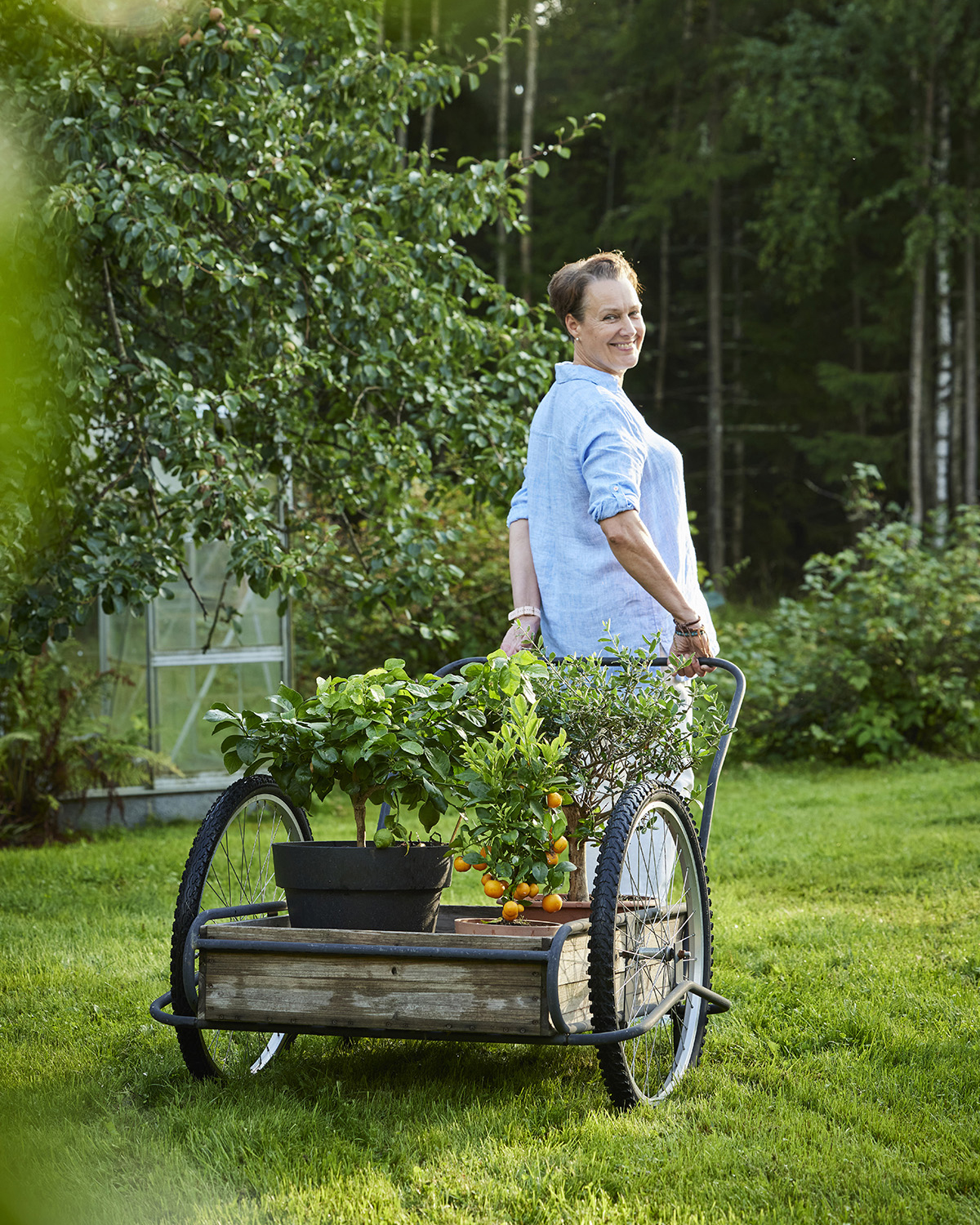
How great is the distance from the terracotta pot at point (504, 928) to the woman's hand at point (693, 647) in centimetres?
68

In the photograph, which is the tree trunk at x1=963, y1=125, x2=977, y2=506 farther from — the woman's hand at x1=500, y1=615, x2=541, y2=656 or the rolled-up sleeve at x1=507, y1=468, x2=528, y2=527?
the woman's hand at x1=500, y1=615, x2=541, y2=656

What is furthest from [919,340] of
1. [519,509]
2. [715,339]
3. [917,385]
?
[519,509]

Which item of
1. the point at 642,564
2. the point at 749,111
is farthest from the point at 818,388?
the point at 642,564

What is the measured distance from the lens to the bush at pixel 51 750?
21.8 ft

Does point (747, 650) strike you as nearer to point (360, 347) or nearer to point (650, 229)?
point (360, 347)

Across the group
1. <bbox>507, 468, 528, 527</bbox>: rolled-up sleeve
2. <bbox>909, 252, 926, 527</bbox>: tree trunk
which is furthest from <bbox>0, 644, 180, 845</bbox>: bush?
<bbox>909, 252, 926, 527</bbox>: tree trunk

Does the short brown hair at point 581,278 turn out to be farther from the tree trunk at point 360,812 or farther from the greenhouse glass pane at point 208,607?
the greenhouse glass pane at point 208,607

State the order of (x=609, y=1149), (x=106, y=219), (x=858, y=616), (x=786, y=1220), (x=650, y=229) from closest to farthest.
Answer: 1. (x=786, y=1220)
2. (x=609, y=1149)
3. (x=106, y=219)
4. (x=858, y=616)
5. (x=650, y=229)

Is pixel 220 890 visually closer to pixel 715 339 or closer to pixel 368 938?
pixel 368 938

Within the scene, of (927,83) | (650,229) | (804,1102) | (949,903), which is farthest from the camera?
(650,229)

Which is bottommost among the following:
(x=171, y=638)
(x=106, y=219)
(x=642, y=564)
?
(x=171, y=638)

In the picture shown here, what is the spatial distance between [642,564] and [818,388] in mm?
19498

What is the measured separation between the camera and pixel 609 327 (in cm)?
306

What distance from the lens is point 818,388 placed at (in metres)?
21.2
